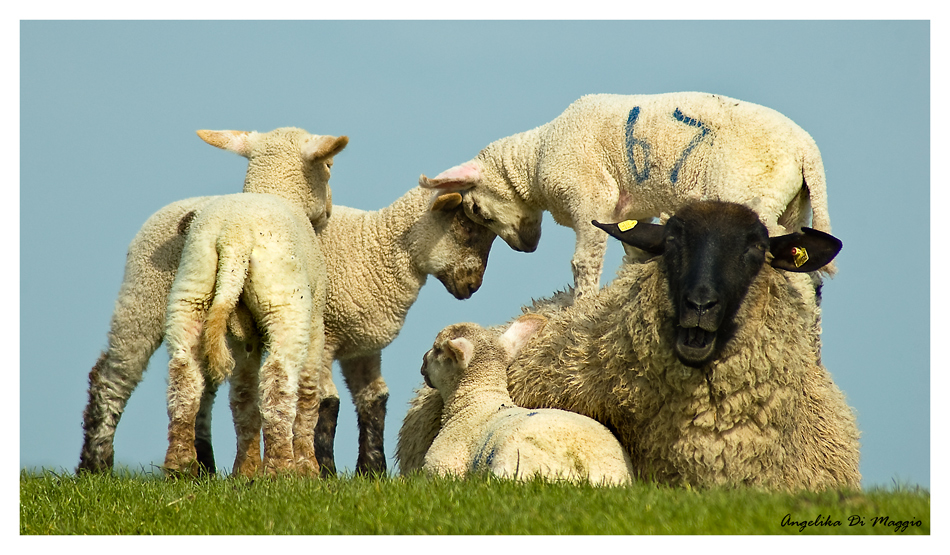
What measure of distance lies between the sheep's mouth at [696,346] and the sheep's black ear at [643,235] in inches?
22.0

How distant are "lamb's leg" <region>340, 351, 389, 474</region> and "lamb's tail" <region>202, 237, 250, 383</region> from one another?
2595 mm

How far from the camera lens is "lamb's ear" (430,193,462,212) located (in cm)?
872

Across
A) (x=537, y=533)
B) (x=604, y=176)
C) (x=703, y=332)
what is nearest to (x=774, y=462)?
(x=703, y=332)

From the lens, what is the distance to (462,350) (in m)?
6.73

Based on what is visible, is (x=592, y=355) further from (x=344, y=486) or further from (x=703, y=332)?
(x=344, y=486)

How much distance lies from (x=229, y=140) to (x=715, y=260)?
424cm

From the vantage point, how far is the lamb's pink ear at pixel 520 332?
6.94m

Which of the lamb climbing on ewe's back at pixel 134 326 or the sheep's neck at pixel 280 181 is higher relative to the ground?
the sheep's neck at pixel 280 181

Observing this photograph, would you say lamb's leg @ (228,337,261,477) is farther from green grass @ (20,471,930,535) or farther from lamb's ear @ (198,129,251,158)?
lamb's ear @ (198,129,251,158)

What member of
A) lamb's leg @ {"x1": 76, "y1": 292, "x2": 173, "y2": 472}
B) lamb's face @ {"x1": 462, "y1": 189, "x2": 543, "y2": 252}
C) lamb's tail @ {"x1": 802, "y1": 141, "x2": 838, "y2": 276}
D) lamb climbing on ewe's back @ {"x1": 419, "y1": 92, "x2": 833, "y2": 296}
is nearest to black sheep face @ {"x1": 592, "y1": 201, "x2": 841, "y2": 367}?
lamb climbing on ewe's back @ {"x1": 419, "y1": 92, "x2": 833, "y2": 296}

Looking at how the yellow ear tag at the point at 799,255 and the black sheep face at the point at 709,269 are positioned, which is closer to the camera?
the black sheep face at the point at 709,269

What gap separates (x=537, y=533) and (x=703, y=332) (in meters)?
1.68

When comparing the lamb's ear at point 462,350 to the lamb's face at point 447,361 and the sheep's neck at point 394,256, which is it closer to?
the lamb's face at point 447,361

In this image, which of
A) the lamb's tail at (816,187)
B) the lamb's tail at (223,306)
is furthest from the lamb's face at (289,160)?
the lamb's tail at (816,187)
